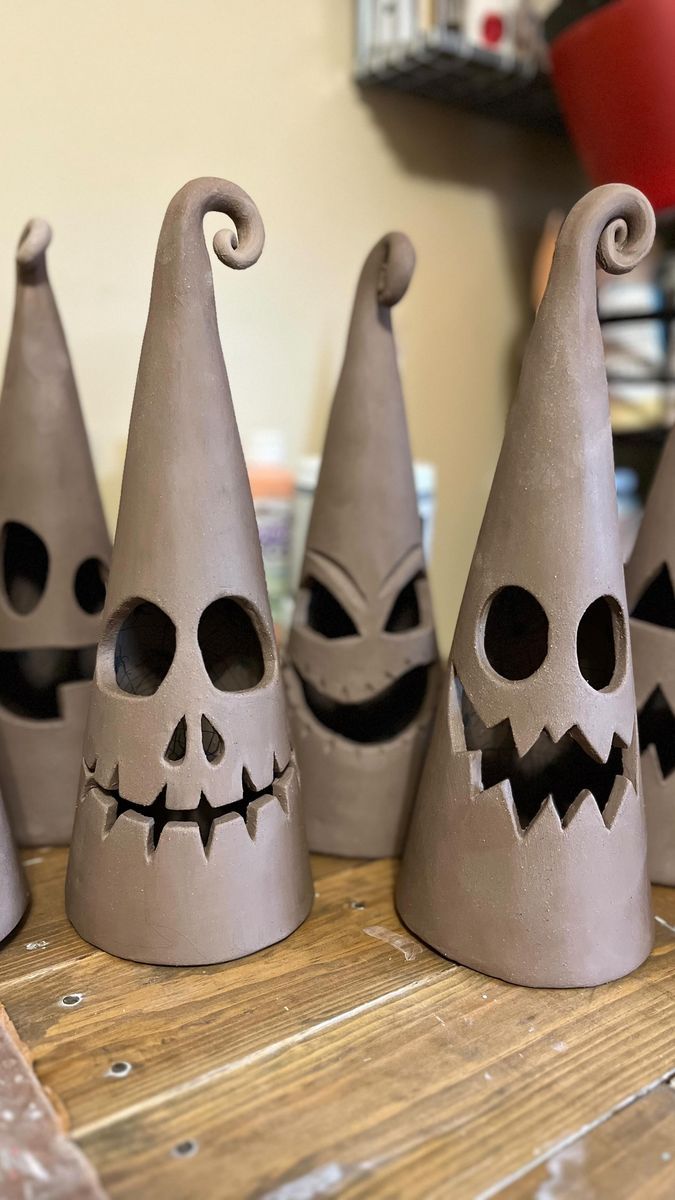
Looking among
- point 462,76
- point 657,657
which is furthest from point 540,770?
point 462,76

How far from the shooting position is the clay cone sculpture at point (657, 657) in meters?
0.62

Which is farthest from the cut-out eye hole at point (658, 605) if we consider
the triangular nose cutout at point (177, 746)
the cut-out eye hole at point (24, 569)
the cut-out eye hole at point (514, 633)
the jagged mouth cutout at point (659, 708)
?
the cut-out eye hole at point (24, 569)

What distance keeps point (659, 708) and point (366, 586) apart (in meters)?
0.23

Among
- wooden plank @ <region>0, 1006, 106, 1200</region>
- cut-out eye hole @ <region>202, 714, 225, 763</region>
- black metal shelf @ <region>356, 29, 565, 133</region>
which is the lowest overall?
wooden plank @ <region>0, 1006, 106, 1200</region>

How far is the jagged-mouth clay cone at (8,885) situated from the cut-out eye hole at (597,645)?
0.37 m

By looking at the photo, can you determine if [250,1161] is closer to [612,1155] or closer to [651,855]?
[612,1155]

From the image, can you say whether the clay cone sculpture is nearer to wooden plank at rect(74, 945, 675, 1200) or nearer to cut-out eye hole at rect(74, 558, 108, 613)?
wooden plank at rect(74, 945, 675, 1200)

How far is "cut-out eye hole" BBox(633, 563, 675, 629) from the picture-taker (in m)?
0.66

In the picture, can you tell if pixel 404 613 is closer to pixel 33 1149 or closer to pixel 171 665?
pixel 171 665

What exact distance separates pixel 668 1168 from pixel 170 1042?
9.5 inches

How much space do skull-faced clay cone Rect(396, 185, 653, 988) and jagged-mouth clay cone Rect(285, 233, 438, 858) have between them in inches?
3.7

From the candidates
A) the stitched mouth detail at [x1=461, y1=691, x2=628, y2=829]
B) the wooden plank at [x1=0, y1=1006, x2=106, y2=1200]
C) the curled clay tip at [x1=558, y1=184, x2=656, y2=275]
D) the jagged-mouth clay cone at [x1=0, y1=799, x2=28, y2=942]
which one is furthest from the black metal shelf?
the wooden plank at [x1=0, y1=1006, x2=106, y2=1200]

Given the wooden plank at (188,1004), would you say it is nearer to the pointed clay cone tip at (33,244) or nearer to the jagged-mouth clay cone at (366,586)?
the jagged-mouth clay cone at (366,586)

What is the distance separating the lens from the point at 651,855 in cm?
64
